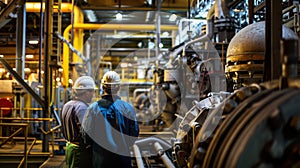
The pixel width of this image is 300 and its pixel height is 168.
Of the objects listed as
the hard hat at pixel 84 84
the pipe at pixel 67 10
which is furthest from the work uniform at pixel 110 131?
the pipe at pixel 67 10

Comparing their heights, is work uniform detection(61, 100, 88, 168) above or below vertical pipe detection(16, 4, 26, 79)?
below

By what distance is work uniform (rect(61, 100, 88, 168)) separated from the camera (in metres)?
4.24

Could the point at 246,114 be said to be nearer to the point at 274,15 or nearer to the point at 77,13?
the point at 274,15

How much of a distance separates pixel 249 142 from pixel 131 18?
35.3ft

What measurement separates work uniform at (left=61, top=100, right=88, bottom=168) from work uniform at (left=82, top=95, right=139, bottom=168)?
2.22 feet

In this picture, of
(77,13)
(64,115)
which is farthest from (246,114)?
(77,13)

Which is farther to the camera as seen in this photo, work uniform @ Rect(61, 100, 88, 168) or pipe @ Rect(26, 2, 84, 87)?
pipe @ Rect(26, 2, 84, 87)

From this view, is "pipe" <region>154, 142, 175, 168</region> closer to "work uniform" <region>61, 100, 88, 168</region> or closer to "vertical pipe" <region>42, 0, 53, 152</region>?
"work uniform" <region>61, 100, 88, 168</region>

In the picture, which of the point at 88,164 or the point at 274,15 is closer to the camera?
the point at 274,15

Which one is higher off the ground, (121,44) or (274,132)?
(121,44)

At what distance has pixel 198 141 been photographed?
1900 mm

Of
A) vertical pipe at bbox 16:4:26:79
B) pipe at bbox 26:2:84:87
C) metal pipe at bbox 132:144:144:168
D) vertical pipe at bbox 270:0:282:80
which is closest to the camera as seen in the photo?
vertical pipe at bbox 270:0:282:80

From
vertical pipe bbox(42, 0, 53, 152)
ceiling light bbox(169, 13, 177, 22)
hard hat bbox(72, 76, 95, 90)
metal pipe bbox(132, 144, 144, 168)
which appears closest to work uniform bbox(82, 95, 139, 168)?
hard hat bbox(72, 76, 95, 90)

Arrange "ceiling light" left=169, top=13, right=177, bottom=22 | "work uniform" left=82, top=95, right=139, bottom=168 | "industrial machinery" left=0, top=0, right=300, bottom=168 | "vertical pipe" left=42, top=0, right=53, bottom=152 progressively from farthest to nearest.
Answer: "ceiling light" left=169, top=13, right=177, bottom=22 < "vertical pipe" left=42, top=0, right=53, bottom=152 < "work uniform" left=82, top=95, right=139, bottom=168 < "industrial machinery" left=0, top=0, right=300, bottom=168
